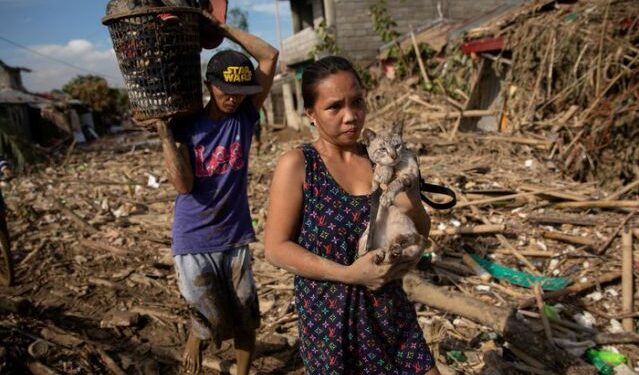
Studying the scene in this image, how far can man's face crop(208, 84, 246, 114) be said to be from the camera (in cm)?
278

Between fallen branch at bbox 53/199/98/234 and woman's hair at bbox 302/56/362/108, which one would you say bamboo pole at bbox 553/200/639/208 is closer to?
woman's hair at bbox 302/56/362/108

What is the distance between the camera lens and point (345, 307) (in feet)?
5.81

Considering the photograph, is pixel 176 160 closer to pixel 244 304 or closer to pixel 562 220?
pixel 244 304

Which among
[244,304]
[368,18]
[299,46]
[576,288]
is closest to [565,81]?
[576,288]

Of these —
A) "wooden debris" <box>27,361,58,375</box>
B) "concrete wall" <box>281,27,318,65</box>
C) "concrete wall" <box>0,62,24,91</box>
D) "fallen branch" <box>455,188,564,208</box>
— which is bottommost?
"wooden debris" <box>27,361,58,375</box>

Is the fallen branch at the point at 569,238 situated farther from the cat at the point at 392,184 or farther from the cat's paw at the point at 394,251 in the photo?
the cat's paw at the point at 394,251

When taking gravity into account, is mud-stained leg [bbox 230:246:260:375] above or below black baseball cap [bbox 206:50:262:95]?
below

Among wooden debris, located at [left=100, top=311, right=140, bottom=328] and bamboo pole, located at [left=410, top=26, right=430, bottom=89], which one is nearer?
wooden debris, located at [left=100, top=311, right=140, bottom=328]

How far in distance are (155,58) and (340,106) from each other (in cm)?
117

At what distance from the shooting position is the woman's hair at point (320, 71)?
1732 mm

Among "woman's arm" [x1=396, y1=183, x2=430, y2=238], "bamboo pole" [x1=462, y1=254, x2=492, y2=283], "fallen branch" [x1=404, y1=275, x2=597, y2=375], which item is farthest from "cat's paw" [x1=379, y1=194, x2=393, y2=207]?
"bamboo pole" [x1=462, y1=254, x2=492, y2=283]

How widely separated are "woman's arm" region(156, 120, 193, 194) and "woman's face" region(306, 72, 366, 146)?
111 centimetres

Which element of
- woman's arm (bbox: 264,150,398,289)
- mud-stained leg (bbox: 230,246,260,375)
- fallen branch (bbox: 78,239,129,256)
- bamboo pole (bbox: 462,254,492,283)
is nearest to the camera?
woman's arm (bbox: 264,150,398,289)

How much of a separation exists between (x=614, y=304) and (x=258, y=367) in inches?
137
